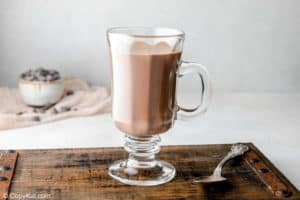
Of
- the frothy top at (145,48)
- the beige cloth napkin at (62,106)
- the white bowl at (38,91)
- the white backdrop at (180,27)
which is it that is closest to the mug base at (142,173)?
Answer: the frothy top at (145,48)

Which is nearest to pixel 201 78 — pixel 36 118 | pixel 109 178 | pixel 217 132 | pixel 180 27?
pixel 109 178

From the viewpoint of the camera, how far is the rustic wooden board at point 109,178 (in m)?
1.00

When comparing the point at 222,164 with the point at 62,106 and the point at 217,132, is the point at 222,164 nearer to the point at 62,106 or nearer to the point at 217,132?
the point at 217,132

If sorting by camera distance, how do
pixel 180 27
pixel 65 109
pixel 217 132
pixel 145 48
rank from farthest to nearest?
pixel 180 27 → pixel 65 109 → pixel 217 132 → pixel 145 48

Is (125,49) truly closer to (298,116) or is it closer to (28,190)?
(28,190)

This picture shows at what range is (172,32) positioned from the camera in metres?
1.11

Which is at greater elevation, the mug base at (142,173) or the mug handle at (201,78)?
the mug handle at (201,78)

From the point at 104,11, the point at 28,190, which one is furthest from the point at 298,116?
the point at 28,190

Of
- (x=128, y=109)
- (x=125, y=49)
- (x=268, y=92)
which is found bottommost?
(x=268, y=92)

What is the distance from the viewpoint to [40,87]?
62.8 inches

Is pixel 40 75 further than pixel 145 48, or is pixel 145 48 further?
pixel 40 75

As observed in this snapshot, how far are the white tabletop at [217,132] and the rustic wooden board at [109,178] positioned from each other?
127mm

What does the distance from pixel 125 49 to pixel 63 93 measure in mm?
697

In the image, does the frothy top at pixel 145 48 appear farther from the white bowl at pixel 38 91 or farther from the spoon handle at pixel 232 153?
the white bowl at pixel 38 91
